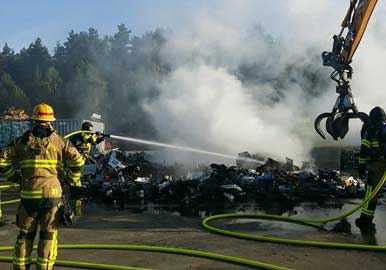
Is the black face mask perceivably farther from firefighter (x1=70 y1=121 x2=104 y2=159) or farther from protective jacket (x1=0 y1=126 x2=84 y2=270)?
firefighter (x1=70 y1=121 x2=104 y2=159)

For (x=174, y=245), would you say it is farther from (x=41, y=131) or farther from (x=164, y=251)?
(x=41, y=131)

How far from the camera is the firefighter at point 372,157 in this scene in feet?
24.6

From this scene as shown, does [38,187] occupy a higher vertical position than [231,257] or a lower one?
higher

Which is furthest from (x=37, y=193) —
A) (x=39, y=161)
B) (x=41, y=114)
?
(x=41, y=114)

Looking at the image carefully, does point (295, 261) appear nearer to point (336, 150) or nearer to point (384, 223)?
point (384, 223)

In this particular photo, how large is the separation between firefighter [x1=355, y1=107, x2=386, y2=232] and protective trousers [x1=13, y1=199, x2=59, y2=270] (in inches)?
189

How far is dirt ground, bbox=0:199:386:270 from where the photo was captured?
228 inches

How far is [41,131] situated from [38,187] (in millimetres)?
539

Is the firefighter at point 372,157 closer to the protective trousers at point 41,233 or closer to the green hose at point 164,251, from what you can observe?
the green hose at point 164,251

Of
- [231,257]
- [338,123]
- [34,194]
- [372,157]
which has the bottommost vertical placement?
[231,257]

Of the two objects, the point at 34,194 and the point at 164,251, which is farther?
the point at 164,251

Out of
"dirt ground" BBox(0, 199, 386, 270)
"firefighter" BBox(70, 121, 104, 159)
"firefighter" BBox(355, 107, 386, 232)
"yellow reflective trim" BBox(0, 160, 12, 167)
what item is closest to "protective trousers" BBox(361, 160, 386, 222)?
"firefighter" BBox(355, 107, 386, 232)

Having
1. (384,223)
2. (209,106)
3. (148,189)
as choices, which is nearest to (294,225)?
(384,223)

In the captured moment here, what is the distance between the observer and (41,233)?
191 inches
